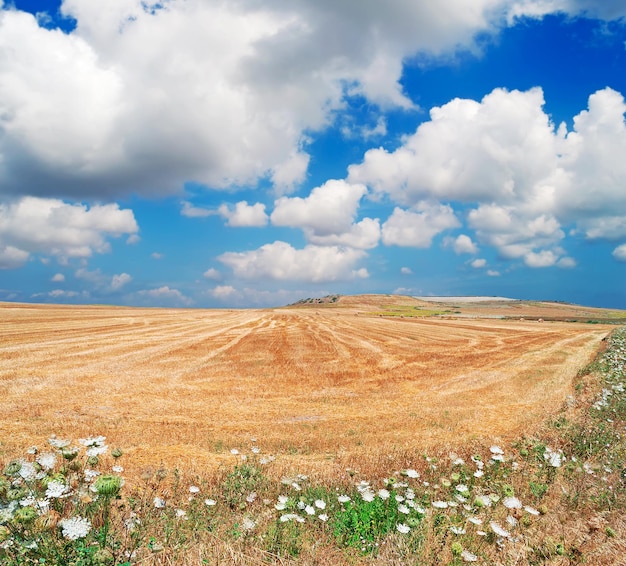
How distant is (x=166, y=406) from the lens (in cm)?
1678

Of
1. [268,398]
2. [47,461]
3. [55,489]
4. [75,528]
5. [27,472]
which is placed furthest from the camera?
[268,398]

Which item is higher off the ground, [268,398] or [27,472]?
[27,472]

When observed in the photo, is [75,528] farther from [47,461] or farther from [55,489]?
[47,461]

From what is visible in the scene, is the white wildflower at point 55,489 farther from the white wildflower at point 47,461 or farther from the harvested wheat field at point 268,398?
the harvested wheat field at point 268,398

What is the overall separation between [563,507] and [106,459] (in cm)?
1028

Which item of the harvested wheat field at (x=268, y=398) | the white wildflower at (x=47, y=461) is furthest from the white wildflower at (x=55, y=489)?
the harvested wheat field at (x=268, y=398)

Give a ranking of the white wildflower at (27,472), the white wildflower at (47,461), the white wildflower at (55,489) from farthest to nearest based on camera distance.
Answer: the white wildflower at (47,461)
the white wildflower at (27,472)
the white wildflower at (55,489)

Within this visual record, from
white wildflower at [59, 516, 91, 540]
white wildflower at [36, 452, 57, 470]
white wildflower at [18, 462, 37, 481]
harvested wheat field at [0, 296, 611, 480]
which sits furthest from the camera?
harvested wheat field at [0, 296, 611, 480]

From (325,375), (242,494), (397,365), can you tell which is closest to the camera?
(242,494)

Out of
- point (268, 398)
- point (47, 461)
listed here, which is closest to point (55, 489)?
point (47, 461)

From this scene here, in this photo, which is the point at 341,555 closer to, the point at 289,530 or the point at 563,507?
the point at 289,530

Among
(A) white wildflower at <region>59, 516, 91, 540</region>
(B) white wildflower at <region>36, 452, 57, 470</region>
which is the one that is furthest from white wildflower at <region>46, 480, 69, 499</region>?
(B) white wildflower at <region>36, 452, 57, 470</region>

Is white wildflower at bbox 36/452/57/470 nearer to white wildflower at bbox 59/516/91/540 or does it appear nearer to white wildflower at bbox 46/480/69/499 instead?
white wildflower at bbox 46/480/69/499

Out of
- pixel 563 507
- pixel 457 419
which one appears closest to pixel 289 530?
pixel 563 507
